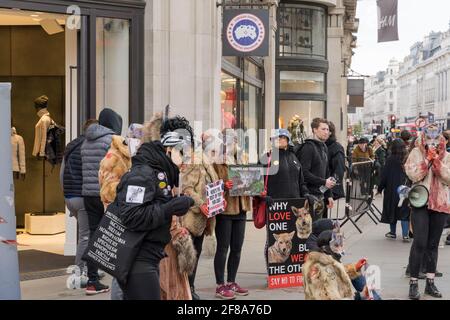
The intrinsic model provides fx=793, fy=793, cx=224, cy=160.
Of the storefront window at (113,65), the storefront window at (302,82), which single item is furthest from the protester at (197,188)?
the storefront window at (302,82)

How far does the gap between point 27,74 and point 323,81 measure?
16.5 m

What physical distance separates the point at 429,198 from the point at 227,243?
2239 mm

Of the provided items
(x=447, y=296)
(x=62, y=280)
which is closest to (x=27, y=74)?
(x=62, y=280)

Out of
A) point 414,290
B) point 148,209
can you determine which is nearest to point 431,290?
point 414,290

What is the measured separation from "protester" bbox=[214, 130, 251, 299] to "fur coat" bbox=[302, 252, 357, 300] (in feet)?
9.51

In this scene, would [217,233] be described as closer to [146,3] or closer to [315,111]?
[146,3]

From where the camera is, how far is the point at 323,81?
28.2 meters

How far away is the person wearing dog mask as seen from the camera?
8.63 m

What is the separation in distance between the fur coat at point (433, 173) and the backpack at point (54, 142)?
231 inches

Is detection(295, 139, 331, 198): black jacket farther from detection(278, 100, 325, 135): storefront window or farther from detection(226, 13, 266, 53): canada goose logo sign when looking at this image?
detection(278, 100, 325, 135): storefront window

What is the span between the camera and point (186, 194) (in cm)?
808

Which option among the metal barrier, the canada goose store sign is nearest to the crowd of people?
the canada goose store sign

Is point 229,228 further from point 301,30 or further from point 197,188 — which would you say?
point 301,30

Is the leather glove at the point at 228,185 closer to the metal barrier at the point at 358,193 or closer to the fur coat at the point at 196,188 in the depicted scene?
the fur coat at the point at 196,188
